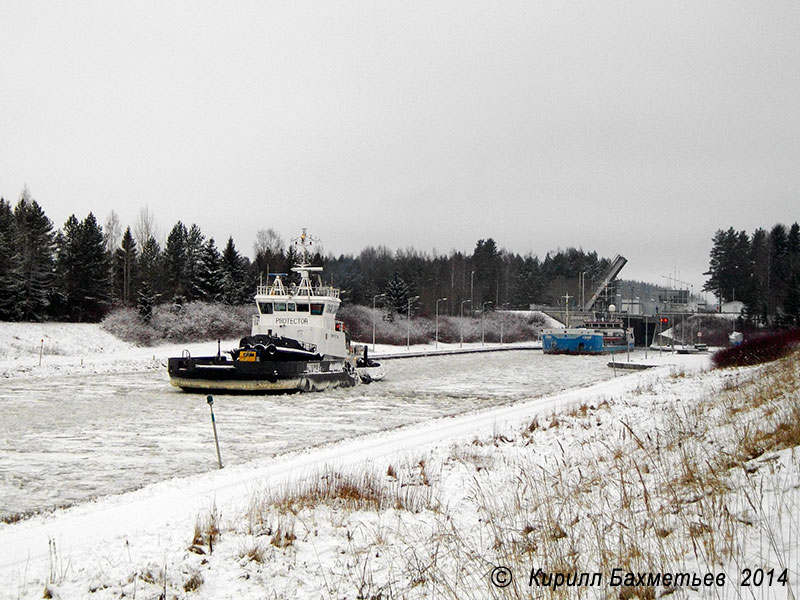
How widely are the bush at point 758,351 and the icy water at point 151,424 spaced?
9.33m

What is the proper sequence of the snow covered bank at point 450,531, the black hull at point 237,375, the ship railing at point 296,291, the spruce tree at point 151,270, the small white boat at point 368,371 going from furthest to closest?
the spruce tree at point 151,270 → the small white boat at point 368,371 → the ship railing at point 296,291 → the black hull at point 237,375 → the snow covered bank at point 450,531

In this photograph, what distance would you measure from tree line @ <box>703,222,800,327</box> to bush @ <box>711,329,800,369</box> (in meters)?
51.4

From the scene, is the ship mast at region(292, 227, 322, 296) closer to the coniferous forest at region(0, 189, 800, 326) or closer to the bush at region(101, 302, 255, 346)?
the coniferous forest at region(0, 189, 800, 326)

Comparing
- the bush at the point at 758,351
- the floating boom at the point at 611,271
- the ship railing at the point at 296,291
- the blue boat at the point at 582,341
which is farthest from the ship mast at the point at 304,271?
the floating boom at the point at 611,271

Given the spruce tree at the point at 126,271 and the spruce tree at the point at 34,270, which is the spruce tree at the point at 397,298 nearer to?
the spruce tree at the point at 126,271

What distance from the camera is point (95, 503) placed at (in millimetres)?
8734

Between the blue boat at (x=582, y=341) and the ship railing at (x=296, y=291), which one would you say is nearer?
the ship railing at (x=296, y=291)

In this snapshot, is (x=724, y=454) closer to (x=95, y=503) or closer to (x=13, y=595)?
(x=13, y=595)

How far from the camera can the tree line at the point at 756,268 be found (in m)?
92.6

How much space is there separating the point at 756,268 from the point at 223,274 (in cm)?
9499

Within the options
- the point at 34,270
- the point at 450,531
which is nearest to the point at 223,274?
the point at 34,270

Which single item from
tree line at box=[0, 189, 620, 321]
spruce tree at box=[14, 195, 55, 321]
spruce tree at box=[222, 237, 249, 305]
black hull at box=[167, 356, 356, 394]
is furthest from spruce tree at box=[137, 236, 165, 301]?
black hull at box=[167, 356, 356, 394]

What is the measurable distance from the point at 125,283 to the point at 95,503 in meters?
66.8

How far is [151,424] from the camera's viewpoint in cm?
1795
